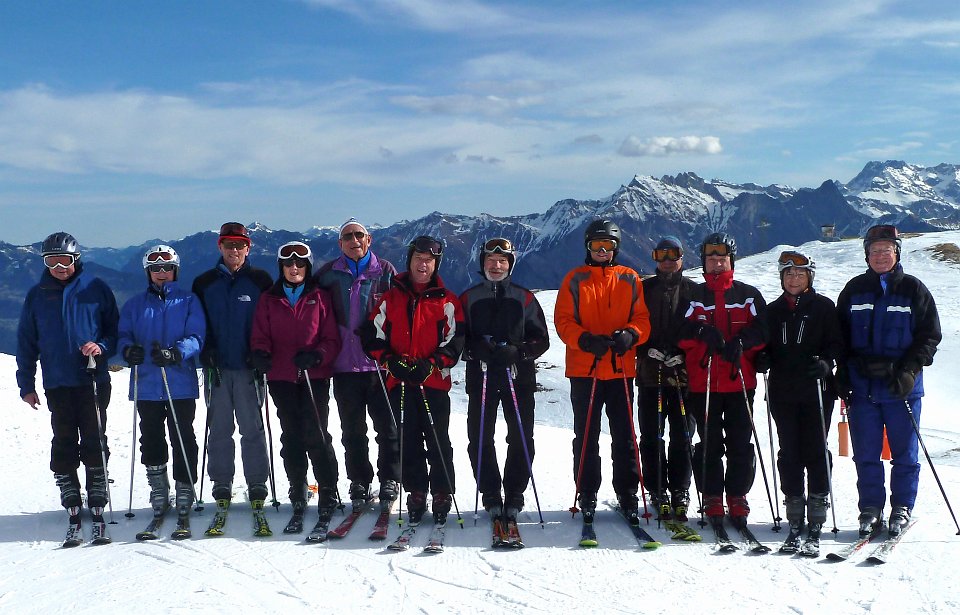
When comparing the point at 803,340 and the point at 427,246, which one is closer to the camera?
the point at 803,340

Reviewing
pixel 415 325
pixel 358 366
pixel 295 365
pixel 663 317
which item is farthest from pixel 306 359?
pixel 663 317

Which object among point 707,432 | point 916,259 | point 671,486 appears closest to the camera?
point 707,432

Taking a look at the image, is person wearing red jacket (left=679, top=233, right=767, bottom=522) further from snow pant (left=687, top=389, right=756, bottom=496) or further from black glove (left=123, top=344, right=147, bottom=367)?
black glove (left=123, top=344, right=147, bottom=367)

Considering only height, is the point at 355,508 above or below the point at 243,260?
below

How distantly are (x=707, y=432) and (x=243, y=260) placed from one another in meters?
4.83

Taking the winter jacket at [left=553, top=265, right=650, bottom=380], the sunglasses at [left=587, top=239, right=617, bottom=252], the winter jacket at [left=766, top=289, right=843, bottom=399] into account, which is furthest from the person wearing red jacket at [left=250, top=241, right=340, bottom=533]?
A: the winter jacket at [left=766, top=289, right=843, bottom=399]

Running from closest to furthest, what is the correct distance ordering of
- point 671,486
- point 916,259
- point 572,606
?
point 572,606, point 671,486, point 916,259

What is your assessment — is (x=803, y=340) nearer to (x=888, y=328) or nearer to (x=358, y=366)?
(x=888, y=328)

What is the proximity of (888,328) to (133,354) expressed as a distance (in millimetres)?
6828

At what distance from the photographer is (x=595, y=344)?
6305 millimetres

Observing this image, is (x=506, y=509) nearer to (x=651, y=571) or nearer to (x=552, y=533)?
(x=552, y=533)

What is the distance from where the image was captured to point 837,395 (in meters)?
6.75

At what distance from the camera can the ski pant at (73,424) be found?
6871 mm

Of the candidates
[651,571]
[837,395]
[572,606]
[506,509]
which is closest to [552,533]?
[506,509]
